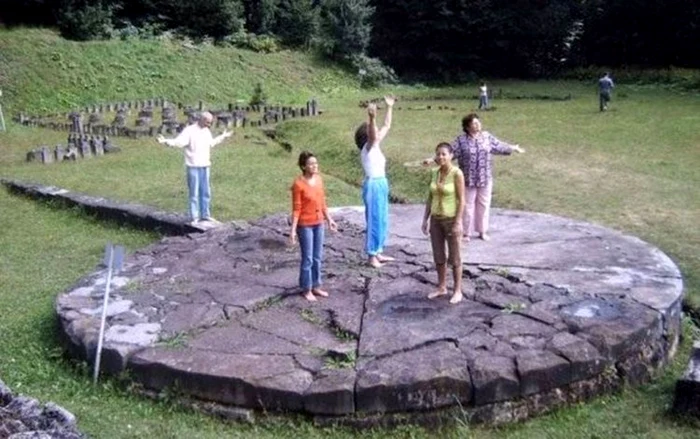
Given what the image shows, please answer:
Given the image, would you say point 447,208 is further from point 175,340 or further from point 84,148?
point 84,148

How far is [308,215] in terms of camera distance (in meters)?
7.43

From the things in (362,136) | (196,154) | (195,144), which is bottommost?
(196,154)

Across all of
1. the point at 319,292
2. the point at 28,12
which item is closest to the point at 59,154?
the point at 319,292

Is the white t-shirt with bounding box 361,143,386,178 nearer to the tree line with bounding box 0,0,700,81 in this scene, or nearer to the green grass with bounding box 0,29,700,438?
the green grass with bounding box 0,29,700,438

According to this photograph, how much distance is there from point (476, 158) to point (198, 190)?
13.2 feet

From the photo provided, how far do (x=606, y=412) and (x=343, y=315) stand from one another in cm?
226

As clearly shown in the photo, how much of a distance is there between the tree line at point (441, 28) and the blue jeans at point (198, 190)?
25.8 meters

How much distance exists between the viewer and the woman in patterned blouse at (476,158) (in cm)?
898

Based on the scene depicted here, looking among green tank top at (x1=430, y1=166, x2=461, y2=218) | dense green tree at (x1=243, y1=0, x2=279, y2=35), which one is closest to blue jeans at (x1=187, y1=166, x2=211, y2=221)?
green tank top at (x1=430, y1=166, x2=461, y2=218)

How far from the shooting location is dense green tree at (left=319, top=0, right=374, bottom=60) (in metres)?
37.2

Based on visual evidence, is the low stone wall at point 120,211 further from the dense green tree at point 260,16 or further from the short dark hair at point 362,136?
the dense green tree at point 260,16

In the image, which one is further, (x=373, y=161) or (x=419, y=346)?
(x=373, y=161)

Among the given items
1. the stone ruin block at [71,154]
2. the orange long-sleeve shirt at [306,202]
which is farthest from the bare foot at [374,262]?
the stone ruin block at [71,154]

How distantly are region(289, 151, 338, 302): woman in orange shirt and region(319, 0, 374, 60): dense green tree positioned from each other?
3045 centimetres
